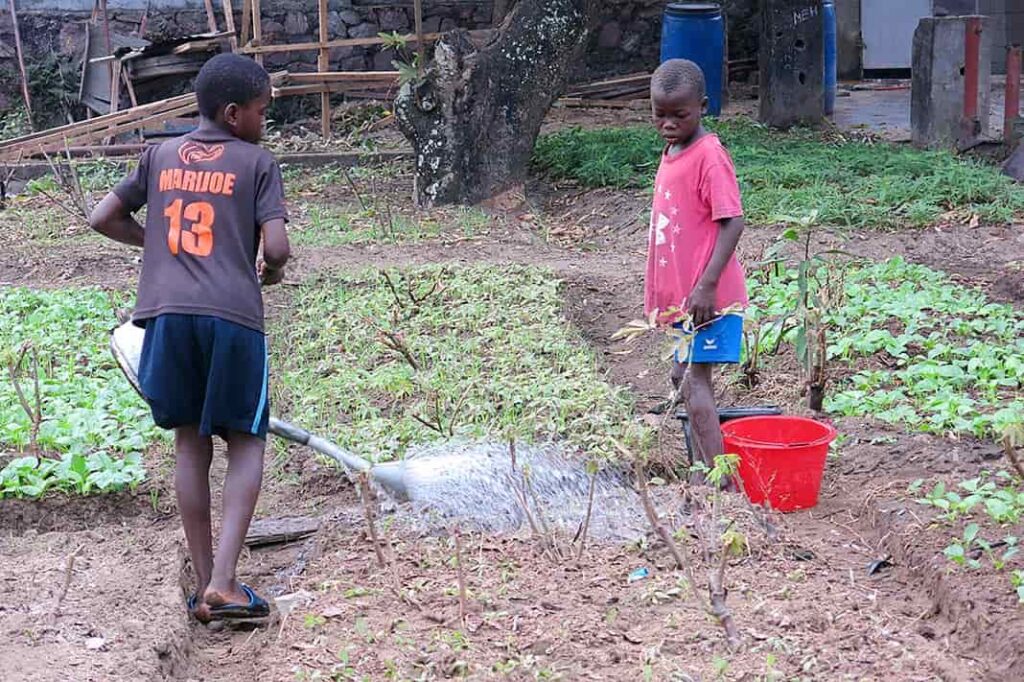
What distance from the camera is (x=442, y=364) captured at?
19.1 feet

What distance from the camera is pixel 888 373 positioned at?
5602 millimetres

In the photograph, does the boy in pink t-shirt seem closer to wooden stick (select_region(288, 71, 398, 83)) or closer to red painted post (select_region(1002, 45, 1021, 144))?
red painted post (select_region(1002, 45, 1021, 144))

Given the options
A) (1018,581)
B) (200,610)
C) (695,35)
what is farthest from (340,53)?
(1018,581)

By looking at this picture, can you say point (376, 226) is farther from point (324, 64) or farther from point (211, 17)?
point (211, 17)

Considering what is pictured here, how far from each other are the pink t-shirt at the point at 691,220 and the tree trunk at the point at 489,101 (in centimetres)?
582

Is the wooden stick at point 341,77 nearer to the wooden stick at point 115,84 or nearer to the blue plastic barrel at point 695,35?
the wooden stick at point 115,84

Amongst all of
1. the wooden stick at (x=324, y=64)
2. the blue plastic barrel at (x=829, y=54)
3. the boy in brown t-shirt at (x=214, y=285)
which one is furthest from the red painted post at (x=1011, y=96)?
the boy in brown t-shirt at (x=214, y=285)

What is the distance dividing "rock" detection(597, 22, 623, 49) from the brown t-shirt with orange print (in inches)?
493

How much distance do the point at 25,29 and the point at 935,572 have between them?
1307 cm

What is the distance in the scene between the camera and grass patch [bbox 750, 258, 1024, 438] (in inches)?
202

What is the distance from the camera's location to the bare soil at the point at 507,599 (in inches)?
129

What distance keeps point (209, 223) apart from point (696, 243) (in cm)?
167

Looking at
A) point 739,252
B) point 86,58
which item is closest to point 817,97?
point 739,252

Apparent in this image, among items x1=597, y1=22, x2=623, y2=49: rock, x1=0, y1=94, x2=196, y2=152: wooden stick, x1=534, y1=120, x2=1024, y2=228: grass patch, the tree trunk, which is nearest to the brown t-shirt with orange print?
x1=534, y1=120, x2=1024, y2=228: grass patch
